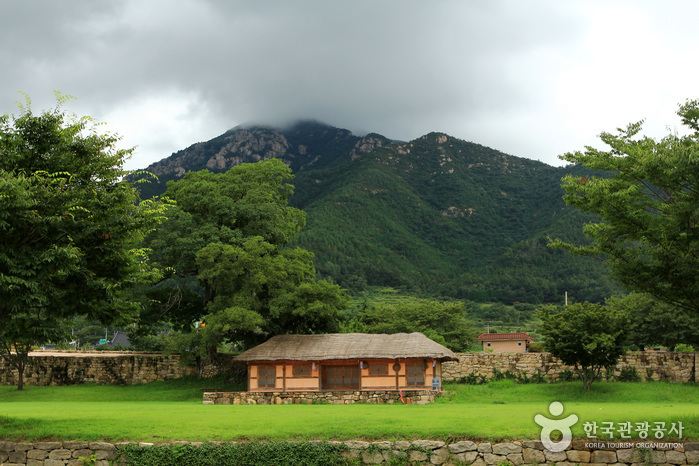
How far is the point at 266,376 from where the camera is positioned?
1081 inches

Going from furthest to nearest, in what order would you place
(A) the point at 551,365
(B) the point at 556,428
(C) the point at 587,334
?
(A) the point at 551,365 < (C) the point at 587,334 < (B) the point at 556,428

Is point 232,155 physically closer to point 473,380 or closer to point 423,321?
point 423,321

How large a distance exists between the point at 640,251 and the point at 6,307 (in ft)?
49.1

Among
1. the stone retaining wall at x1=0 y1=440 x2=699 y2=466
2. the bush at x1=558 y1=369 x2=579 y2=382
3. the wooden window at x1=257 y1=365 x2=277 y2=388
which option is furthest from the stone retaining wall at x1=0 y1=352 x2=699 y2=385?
the stone retaining wall at x1=0 y1=440 x2=699 y2=466

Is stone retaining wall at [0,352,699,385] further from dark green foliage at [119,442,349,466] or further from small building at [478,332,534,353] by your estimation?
small building at [478,332,534,353]

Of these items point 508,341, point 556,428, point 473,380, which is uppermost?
point 508,341

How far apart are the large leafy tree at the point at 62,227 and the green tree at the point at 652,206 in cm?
1090

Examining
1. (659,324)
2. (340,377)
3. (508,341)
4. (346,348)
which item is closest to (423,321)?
(508,341)

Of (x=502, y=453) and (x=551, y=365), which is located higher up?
(x=551, y=365)

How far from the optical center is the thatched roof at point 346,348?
26391mm

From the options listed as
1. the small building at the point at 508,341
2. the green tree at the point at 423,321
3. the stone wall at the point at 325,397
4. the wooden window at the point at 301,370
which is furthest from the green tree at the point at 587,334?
the small building at the point at 508,341

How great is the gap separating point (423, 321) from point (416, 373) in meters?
20.5

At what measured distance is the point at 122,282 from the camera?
14953 millimetres

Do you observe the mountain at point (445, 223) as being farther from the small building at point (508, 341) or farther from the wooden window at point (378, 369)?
the wooden window at point (378, 369)
